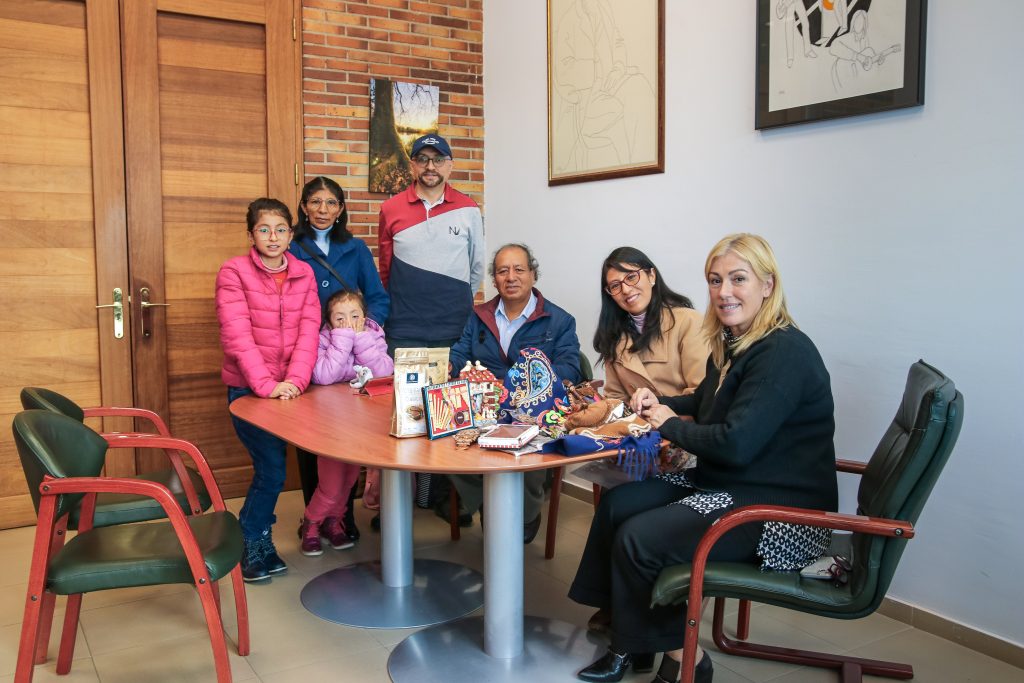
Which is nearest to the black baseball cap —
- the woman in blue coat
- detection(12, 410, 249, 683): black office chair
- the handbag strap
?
the woman in blue coat

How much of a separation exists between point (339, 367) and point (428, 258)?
73cm

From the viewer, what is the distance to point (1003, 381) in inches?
101

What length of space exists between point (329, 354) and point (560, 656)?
1573 millimetres

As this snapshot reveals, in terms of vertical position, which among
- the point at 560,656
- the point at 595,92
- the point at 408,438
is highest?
the point at 595,92

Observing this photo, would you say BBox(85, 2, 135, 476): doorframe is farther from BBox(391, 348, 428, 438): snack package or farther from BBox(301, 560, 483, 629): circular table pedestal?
BBox(391, 348, 428, 438): snack package

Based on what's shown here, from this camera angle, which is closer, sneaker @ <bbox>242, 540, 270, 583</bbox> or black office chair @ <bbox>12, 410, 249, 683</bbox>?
black office chair @ <bbox>12, 410, 249, 683</bbox>

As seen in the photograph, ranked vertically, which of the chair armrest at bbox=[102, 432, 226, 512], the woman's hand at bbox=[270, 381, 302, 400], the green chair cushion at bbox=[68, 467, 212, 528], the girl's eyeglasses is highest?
the girl's eyeglasses

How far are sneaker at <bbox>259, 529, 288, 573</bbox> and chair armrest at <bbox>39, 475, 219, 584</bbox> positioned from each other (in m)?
1.17

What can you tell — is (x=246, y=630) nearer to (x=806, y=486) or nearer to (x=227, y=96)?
(x=806, y=486)

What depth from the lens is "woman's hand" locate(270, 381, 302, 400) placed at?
3189mm

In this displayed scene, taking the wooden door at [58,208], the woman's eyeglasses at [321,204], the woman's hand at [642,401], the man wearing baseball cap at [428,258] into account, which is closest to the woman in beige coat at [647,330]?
the woman's hand at [642,401]

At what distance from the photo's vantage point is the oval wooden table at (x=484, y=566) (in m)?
2.27

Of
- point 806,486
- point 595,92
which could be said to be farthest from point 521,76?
point 806,486

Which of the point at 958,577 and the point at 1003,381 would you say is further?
the point at 958,577
